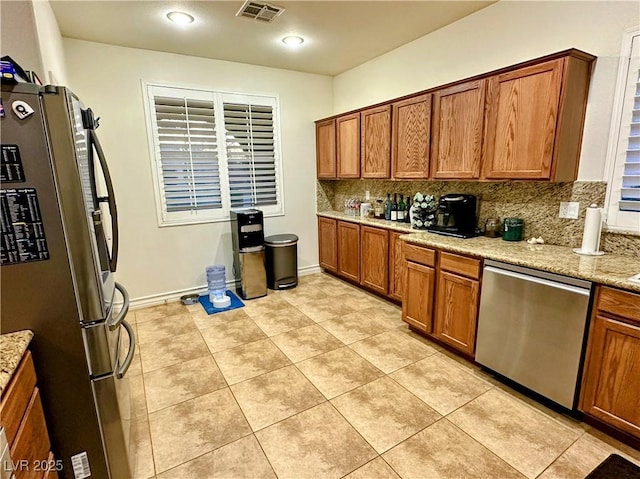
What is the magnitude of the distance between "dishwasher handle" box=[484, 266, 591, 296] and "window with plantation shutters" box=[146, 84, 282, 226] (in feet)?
9.64

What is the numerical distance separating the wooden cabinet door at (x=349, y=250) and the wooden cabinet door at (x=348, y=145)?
65cm

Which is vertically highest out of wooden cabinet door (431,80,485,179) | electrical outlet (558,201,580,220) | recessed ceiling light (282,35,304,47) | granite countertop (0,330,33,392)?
recessed ceiling light (282,35,304,47)

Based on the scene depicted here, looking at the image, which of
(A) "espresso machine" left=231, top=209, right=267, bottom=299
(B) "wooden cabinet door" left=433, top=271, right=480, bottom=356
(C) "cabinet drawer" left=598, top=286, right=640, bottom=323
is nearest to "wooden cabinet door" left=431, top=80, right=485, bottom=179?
(B) "wooden cabinet door" left=433, top=271, right=480, bottom=356

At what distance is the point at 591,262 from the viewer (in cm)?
202

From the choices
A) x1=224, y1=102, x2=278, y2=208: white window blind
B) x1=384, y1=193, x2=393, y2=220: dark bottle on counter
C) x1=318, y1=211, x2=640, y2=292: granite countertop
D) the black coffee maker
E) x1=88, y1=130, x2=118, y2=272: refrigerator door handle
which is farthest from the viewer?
x1=224, y1=102, x2=278, y2=208: white window blind

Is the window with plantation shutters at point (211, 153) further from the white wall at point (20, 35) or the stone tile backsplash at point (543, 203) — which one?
the stone tile backsplash at point (543, 203)

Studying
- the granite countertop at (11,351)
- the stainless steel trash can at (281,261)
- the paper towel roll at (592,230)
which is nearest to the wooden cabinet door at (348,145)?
the stainless steel trash can at (281,261)

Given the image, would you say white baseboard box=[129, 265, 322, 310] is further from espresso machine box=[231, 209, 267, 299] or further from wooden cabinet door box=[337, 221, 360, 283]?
wooden cabinet door box=[337, 221, 360, 283]

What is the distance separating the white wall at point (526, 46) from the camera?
2139mm

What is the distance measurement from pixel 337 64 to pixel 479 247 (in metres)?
2.98

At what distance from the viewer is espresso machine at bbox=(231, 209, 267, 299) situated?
12.5ft

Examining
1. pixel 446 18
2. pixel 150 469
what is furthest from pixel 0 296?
pixel 446 18

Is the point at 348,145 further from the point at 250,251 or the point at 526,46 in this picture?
the point at 526,46

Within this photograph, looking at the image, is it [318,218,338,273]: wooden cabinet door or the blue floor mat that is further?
[318,218,338,273]: wooden cabinet door
